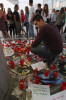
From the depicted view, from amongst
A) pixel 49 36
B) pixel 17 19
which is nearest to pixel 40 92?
pixel 49 36

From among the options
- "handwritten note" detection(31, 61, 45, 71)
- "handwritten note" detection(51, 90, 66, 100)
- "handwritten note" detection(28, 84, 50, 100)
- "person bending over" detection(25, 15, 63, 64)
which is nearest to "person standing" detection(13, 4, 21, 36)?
"person bending over" detection(25, 15, 63, 64)

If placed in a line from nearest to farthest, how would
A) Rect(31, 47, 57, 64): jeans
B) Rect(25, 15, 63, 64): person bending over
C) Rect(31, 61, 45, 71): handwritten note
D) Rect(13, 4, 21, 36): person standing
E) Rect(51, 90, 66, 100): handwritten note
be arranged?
Rect(51, 90, 66, 100): handwritten note → Rect(25, 15, 63, 64): person bending over → Rect(31, 47, 57, 64): jeans → Rect(31, 61, 45, 71): handwritten note → Rect(13, 4, 21, 36): person standing

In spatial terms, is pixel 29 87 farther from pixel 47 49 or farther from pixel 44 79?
pixel 47 49

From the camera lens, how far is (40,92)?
1236 millimetres

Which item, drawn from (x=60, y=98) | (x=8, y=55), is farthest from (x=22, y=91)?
(x=8, y=55)

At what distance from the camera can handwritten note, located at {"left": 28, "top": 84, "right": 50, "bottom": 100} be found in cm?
117

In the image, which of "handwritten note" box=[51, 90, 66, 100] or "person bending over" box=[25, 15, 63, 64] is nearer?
"handwritten note" box=[51, 90, 66, 100]

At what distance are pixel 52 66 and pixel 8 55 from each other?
1.06m

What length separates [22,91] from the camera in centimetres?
126

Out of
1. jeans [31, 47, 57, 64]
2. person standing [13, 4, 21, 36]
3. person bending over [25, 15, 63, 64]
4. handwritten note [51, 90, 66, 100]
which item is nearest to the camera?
handwritten note [51, 90, 66, 100]

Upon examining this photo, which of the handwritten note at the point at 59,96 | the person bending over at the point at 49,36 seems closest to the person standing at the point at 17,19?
the person bending over at the point at 49,36

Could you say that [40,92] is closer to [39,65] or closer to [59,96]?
[59,96]

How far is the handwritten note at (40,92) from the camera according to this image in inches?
46.2

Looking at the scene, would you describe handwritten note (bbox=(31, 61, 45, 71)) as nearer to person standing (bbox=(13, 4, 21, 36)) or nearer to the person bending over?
the person bending over
